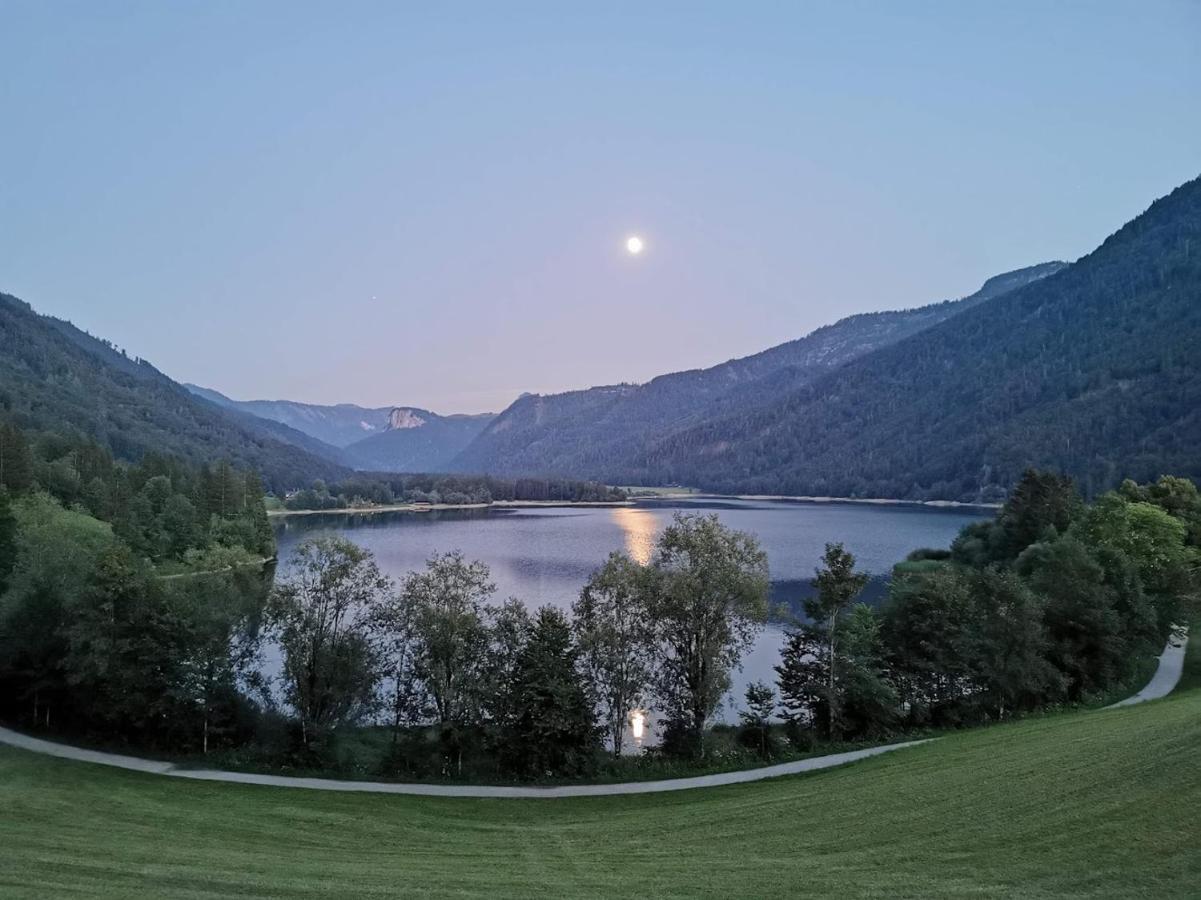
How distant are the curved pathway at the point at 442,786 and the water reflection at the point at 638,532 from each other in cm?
4003

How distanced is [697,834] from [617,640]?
38.5 ft

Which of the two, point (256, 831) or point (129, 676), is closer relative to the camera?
point (256, 831)

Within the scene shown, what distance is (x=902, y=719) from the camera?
103 ft

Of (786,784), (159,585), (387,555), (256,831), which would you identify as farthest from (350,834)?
(387,555)

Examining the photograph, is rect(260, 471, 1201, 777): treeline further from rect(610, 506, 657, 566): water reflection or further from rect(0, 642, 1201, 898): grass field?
rect(610, 506, 657, 566): water reflection

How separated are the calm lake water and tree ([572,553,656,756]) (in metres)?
7.52

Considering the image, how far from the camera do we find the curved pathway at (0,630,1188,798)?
24.1 meters

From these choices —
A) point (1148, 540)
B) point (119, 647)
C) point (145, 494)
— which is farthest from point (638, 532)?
point (119, 647)

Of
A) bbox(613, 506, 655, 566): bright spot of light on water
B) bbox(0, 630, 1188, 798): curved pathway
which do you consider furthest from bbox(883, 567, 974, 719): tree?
bbox(613, 506, 655, 566): bright spot of light on water

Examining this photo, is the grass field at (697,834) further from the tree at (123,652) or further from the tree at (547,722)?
the tree at (123,652)

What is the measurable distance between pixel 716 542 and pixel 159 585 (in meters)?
23.2

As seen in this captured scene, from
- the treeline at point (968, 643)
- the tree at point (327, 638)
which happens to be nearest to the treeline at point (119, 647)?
the tree at point (327, 638)

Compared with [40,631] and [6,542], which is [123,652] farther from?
[6,542]

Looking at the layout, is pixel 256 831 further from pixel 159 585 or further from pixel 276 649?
pixel 276 649
